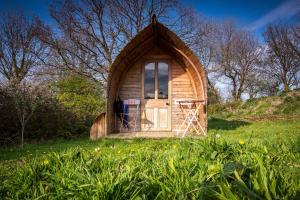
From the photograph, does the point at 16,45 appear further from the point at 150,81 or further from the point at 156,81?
the point at 156,81

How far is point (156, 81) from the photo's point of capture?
9805 millimetres

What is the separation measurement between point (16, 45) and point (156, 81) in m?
18.5

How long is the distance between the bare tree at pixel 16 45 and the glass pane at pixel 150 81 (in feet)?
49.6

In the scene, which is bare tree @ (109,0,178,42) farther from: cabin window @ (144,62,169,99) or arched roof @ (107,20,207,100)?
arched roof @ (107,20,207,100)

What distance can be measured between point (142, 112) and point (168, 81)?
6.27 feet

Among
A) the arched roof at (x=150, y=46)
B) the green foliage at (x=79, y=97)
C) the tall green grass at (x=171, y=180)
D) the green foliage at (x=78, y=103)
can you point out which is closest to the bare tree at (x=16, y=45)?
the green foliage at (x=78, y=103)

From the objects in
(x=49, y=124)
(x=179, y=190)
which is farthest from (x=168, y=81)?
(x=179, y=190)

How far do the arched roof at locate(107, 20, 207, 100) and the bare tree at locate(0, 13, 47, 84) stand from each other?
587 inches

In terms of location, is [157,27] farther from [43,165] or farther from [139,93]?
[43,165]

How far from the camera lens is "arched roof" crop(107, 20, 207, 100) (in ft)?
27.8

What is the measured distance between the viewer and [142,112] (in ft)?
32.0

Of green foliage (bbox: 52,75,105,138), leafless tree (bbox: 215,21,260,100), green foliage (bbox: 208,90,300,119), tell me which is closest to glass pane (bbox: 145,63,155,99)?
green foliage (bbox: 52,75,105,138)

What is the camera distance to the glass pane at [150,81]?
32.4ft

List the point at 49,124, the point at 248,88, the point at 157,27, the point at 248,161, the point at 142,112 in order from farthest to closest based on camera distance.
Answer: the point at 248,88
the point at 142,112
the point at 49,124
the point at 157,27
the point at 248,161
